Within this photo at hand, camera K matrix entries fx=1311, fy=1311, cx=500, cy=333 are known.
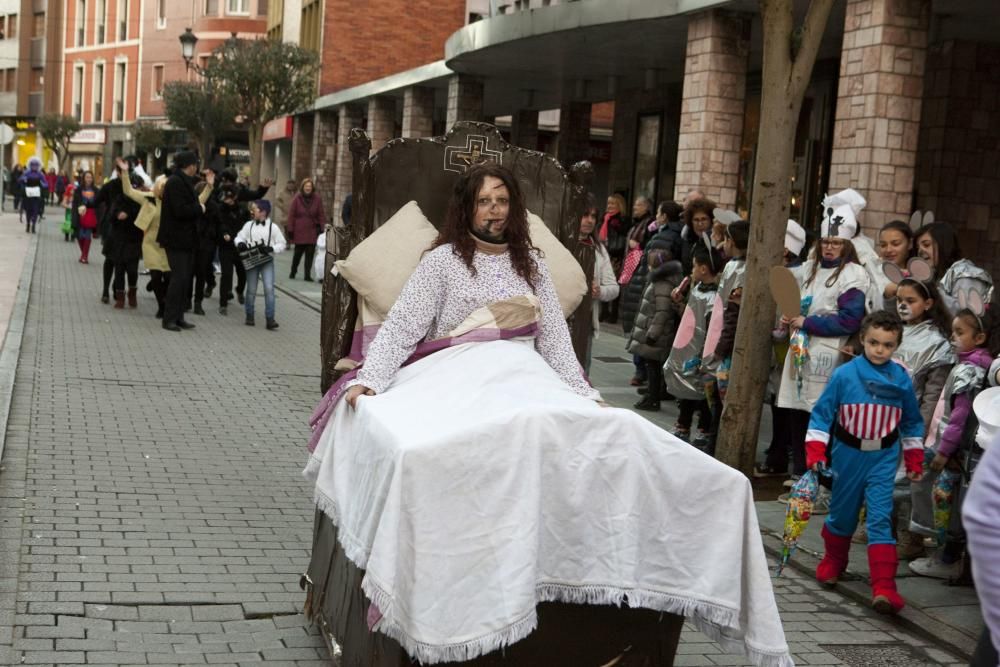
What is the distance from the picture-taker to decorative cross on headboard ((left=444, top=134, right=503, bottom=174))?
5898 millimetres

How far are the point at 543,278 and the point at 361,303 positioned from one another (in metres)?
0.81

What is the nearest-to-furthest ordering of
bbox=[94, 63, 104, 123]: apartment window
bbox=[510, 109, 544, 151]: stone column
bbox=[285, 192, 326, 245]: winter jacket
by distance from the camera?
bbox=[285, 192, 326, 245]: winter jacket, bbox=[510, 109, 544, 151]: stone column, bbox=[94, 63, 104, 123]: apartment window

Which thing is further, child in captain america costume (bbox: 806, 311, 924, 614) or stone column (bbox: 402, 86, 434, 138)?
stone column (bbox: 402, 86, 434, 138)

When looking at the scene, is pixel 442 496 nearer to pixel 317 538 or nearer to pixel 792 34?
pixel 317 538

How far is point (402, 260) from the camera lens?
17.6 ft

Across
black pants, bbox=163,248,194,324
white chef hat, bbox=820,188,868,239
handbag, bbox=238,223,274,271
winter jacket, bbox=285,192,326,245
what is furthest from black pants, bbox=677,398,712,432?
winter jacket, bbox=285,192,326,245

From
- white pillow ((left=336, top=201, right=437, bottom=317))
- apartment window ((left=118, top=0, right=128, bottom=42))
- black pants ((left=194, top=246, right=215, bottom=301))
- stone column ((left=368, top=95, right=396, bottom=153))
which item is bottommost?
black pants ((left=194, top=246, right=215, bottom=301))

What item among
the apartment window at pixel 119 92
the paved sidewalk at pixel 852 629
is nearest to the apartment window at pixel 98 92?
the apartment window at pixel 119 92

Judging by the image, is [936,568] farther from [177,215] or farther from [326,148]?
[326,148]

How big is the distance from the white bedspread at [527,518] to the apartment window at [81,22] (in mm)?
71923

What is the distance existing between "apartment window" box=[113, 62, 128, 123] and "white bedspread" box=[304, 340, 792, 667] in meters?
66.2

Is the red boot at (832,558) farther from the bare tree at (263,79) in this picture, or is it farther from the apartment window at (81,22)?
the apartment window at (81,22)

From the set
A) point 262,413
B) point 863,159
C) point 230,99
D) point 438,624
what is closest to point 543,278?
point 438,624

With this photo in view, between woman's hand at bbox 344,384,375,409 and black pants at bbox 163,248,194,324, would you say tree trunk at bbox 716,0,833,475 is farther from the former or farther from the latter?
black pants at bbox 163,248,194,324
